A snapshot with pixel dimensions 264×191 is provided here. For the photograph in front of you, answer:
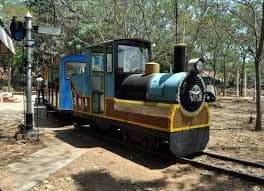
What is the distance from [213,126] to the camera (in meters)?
14.4

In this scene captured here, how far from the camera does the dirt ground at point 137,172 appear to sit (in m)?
7.16

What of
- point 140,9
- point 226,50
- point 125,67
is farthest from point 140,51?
point 226,50

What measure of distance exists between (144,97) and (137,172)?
86.8 inches

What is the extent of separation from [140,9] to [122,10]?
0.95 meters

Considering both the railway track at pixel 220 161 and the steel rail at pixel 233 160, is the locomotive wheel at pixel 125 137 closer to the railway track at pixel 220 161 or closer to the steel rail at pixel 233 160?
the railway track at pixel 220 161

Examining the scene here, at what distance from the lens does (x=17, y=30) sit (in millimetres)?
11383

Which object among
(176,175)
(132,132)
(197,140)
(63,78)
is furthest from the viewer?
(63,78)

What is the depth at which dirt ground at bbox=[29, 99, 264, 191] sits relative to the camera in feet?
23.5

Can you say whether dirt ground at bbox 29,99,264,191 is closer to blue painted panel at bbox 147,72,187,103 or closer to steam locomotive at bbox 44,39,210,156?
Result: steam locomotive at bbox 44,39,210,156

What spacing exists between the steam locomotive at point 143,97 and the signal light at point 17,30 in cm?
195

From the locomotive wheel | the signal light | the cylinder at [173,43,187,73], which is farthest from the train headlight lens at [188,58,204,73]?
the signal light

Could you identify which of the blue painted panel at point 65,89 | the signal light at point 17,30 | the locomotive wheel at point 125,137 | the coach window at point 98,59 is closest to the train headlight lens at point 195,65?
the locomotive wheel at point 125,137

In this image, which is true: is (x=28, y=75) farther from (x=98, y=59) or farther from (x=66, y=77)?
(x=66, y=77)

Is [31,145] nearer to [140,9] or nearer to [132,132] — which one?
[132,132]
